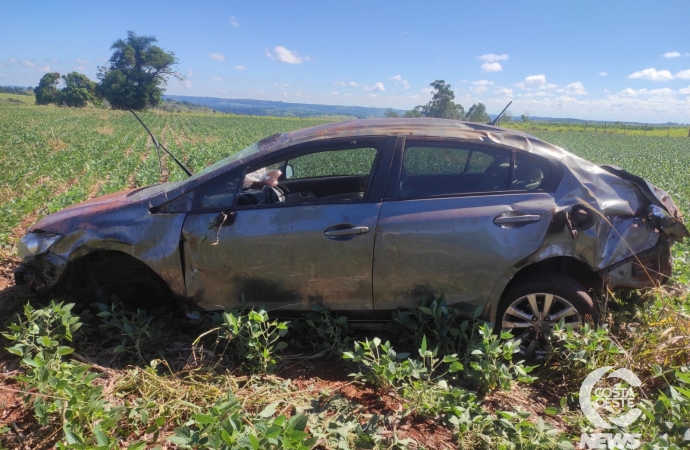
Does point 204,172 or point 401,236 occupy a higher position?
point 204,172

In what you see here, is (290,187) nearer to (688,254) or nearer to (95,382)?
(95,382)

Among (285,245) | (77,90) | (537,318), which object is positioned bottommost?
(537,318)

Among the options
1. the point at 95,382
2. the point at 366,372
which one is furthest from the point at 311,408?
the point at 95,382

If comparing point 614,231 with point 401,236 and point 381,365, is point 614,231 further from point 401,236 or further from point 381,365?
point 381,365

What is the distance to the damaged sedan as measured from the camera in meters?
2.95

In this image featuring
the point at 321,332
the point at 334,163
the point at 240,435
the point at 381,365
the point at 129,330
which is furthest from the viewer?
the point at 334,163

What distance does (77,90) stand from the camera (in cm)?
7950

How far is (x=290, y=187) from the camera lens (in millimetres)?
4074

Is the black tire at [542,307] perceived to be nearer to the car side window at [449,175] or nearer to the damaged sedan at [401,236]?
the damaged sedan at [401,236]

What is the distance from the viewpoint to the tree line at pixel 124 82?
69.1 meters

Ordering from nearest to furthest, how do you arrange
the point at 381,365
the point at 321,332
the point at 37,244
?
the point at 381,365 < the point at 321,332 < the point at 37,244

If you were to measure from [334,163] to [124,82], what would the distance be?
8031 cm

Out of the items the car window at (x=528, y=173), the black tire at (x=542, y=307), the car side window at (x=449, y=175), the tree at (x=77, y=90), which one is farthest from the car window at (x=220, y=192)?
the tree at (x=77, y=90)

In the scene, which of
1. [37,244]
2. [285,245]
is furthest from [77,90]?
[285,245]
